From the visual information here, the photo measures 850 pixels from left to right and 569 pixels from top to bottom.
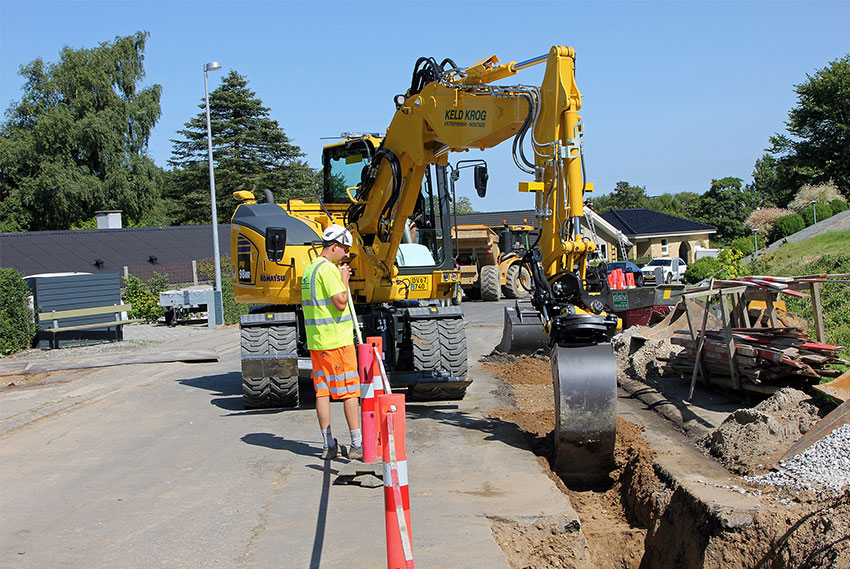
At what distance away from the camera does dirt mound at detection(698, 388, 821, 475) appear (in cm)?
705

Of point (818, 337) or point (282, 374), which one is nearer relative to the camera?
point (818, 337)

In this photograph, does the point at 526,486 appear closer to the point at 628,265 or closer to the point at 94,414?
the point at 94,414

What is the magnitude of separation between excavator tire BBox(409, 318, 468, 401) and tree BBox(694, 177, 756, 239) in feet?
188

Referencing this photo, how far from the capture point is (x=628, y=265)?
2680cm

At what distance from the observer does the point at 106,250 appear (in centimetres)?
3294

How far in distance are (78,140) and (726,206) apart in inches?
1943

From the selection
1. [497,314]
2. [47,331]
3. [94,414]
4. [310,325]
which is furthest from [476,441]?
[497,314]

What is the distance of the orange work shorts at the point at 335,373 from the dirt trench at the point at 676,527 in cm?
197

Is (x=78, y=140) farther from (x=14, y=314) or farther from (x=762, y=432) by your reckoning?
(x=762, y=432)

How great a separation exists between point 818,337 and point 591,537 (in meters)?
4.28

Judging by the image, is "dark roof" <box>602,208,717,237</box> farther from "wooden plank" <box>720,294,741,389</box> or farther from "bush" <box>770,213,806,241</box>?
"wooden plank" <box>720,294,741,389</box>

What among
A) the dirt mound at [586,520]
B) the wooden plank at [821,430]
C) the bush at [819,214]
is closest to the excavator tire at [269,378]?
the dirt mound at [586,520]

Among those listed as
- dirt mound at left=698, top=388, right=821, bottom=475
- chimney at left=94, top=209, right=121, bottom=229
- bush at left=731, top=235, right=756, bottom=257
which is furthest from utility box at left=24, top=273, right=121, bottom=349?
bush at left=731, top=235, right=756, bottom=257

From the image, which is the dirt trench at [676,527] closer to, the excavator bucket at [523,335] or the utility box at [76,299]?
the excavator bucket at [523,335]
